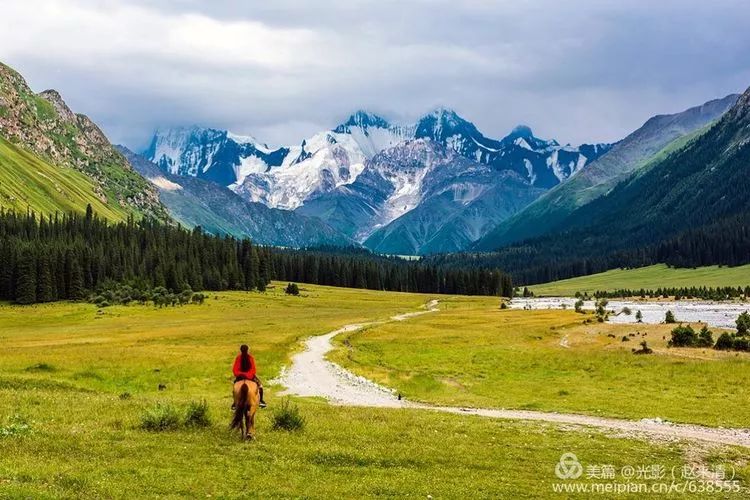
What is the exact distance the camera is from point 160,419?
88.7ft

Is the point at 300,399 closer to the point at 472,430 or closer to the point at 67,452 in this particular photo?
the point at 472,430

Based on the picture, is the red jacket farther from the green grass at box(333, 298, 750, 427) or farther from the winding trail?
the green grass at box(333, 298, 750, 427)

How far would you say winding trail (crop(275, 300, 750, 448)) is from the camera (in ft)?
107

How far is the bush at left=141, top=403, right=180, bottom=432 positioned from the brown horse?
3.35 metres

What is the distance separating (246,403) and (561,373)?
39788 millimetres

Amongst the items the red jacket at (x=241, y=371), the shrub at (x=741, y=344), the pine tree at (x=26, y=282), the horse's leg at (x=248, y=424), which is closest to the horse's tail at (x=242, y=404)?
the horse's leg at (x=248, y=424)


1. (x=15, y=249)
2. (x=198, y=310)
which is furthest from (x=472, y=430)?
(x=15, y=249)

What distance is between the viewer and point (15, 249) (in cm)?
16512

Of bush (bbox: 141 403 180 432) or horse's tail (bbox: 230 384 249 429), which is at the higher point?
horse's tail (bbox: 230 384 249 429)

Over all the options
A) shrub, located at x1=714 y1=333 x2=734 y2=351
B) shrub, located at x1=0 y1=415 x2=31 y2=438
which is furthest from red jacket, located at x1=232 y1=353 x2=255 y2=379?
shrub, located at x1=714 y1=333 x2=734 y2=351

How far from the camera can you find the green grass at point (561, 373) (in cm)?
4209

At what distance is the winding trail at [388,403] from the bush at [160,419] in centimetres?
1719

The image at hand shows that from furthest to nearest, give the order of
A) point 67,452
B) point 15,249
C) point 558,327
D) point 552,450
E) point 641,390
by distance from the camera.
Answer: point 15,249
point 558,327
point 641,390
point 552,450
point 67,452

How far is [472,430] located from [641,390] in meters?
23.7
